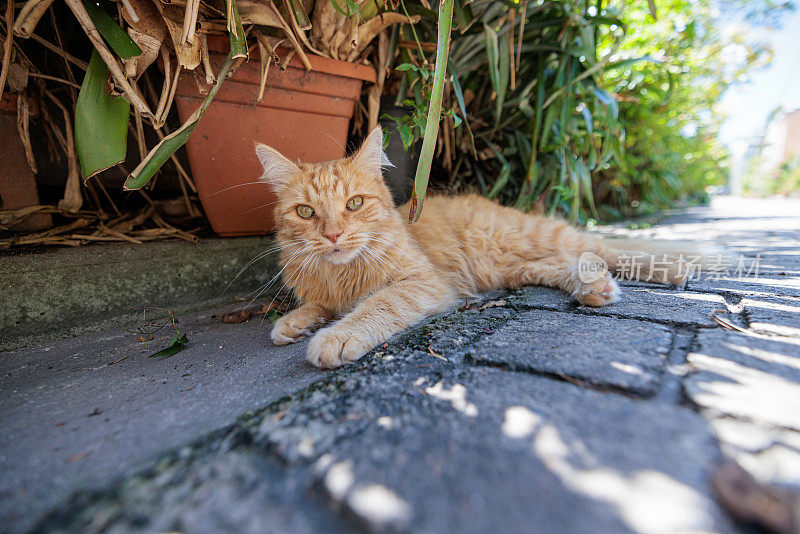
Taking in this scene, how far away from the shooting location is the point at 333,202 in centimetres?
164

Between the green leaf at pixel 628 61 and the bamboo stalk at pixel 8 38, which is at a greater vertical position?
the green leaf at pixel 628 61

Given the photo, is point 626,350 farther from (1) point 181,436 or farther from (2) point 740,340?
(1) point 181,436

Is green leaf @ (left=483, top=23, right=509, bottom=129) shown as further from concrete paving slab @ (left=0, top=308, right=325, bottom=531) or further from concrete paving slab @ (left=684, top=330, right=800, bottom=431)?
concrete paving slab @ (left=0, top=308, right=325, bottom=531)

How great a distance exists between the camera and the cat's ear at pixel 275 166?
169 cm

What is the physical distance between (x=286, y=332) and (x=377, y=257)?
1.79 ft

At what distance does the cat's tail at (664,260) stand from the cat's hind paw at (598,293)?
0.55 metres

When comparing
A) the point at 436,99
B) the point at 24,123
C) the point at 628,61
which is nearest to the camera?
the point at 436,99

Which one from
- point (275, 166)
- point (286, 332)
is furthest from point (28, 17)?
point (286, 332)

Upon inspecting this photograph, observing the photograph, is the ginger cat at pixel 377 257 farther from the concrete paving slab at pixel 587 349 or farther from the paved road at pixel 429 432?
the concrete paving slab at pixel 587 349

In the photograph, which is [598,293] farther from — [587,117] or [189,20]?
[189,20]

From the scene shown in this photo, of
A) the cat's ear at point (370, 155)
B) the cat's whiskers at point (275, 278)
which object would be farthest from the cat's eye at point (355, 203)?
the cat's whiskers at point (275, 278)

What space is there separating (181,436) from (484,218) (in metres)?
1.95

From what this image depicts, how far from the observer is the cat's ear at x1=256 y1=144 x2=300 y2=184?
5.55 feet

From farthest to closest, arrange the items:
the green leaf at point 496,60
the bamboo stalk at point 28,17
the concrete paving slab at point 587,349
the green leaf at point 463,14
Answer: the green leaf at point 496,60 → the green leaf at point 463,14 → the bamboo stalk at point 28,17 → the concrete paving slab at point 587,349
